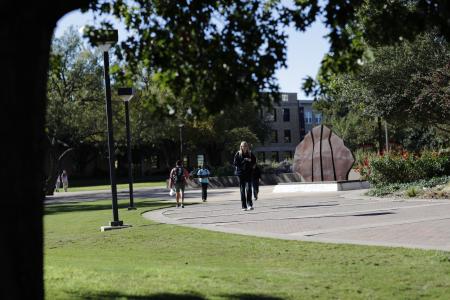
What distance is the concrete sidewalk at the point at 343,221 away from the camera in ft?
31.3

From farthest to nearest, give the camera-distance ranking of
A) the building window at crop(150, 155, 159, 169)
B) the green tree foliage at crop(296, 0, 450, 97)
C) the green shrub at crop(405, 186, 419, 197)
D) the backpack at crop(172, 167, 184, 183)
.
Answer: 1. the building window at crop(150, 155, 159, 169)
2. the backpack at crop(172, 167, 184, 183)
3. the green shrub at crop(405, 186, 419, 197)
4. the green tree foliage at crop(296, 0, 450, 97)

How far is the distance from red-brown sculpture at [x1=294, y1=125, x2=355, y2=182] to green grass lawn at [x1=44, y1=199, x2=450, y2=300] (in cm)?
1602

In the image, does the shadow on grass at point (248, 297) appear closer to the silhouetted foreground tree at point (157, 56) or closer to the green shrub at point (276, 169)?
the silhouetted foreground tree at point (157, 56)

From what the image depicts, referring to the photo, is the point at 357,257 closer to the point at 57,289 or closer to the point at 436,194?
the point at 57,289

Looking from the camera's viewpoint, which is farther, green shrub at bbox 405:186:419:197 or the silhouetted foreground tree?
green shrub at bbox 405:186:419:197

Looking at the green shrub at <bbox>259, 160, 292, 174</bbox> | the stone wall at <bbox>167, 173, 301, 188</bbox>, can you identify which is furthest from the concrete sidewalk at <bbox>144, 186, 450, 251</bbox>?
the green shrub at <bbox>259, 160, 292, 174</bbox>

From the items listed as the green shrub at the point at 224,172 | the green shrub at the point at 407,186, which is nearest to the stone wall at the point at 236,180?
the green shrub at the point at 224,172

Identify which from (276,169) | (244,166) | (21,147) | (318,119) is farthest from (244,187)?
(318,119)

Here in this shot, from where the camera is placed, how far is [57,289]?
5.90 meters

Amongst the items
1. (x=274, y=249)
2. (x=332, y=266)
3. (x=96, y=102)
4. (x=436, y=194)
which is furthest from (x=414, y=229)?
(x=96, y=102)

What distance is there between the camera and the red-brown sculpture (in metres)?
25.7

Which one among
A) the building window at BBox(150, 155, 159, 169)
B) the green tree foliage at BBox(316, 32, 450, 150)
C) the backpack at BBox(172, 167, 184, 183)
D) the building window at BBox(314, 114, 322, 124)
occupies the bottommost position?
the backpack at BBox(172, 167, 184, 183)

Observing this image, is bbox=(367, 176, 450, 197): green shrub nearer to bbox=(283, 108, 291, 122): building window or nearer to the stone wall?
the stone wall

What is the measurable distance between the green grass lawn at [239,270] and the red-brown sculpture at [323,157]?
631 inches
